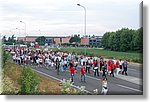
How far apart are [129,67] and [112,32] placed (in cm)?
88

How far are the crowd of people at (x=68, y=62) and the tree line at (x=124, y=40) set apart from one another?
Answer: 0.88ft

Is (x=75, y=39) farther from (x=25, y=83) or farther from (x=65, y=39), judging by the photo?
(x=25, y=83)

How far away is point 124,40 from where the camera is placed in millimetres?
12281

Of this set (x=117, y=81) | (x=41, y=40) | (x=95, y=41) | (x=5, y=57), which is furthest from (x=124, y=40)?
(x=5, y=57)

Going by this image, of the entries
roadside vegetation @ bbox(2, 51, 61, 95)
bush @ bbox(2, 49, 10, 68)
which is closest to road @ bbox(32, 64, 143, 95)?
roadside vegetation @ bbox(2, 51, 61, 95)

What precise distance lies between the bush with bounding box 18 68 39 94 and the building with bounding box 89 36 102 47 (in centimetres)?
118

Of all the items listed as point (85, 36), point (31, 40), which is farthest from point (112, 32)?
point (31, 40)

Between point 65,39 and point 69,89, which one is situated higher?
point 65,39

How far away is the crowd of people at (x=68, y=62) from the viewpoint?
12336 millimetres

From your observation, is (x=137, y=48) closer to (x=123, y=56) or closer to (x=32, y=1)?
(x=123, y=56)

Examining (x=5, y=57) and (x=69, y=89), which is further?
(x=5, y=57)

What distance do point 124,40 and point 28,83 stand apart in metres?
1.85

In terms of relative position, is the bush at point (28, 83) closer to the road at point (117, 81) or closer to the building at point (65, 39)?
the road at point (117, 81)

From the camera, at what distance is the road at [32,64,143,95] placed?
38.6 ft
